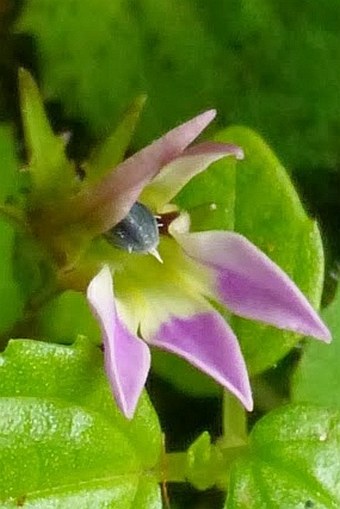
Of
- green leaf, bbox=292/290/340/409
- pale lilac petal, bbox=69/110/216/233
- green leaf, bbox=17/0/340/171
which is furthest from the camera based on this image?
green leaf, bbox=17/0/340/171

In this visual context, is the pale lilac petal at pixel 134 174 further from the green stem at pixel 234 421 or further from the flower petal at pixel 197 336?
the green stem at pixel 234 421

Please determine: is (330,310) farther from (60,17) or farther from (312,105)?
(60,17)

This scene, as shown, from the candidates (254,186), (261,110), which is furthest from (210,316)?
(261,110)

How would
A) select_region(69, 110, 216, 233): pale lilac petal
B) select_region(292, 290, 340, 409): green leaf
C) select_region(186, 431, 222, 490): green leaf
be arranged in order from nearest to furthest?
select_region(69, 110, 216, 233): pale lilac petal
select_region(186, 431, 222, 490): green leaf
select_region(292, 290, 340, 409): green leaf

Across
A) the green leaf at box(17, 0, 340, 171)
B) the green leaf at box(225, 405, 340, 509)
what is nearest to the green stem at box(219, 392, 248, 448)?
the green leaf at box(225, 405, 340, 509)

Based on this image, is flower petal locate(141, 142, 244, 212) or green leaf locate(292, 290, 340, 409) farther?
green leaf locate(292, 290, 340, 409)

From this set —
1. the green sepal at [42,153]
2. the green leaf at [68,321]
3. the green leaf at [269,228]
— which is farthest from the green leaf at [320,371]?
the green sepal at [42,153]

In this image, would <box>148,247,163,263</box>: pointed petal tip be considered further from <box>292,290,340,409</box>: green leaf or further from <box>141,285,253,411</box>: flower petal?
<box>292,290,340,409</box>: green leaf
